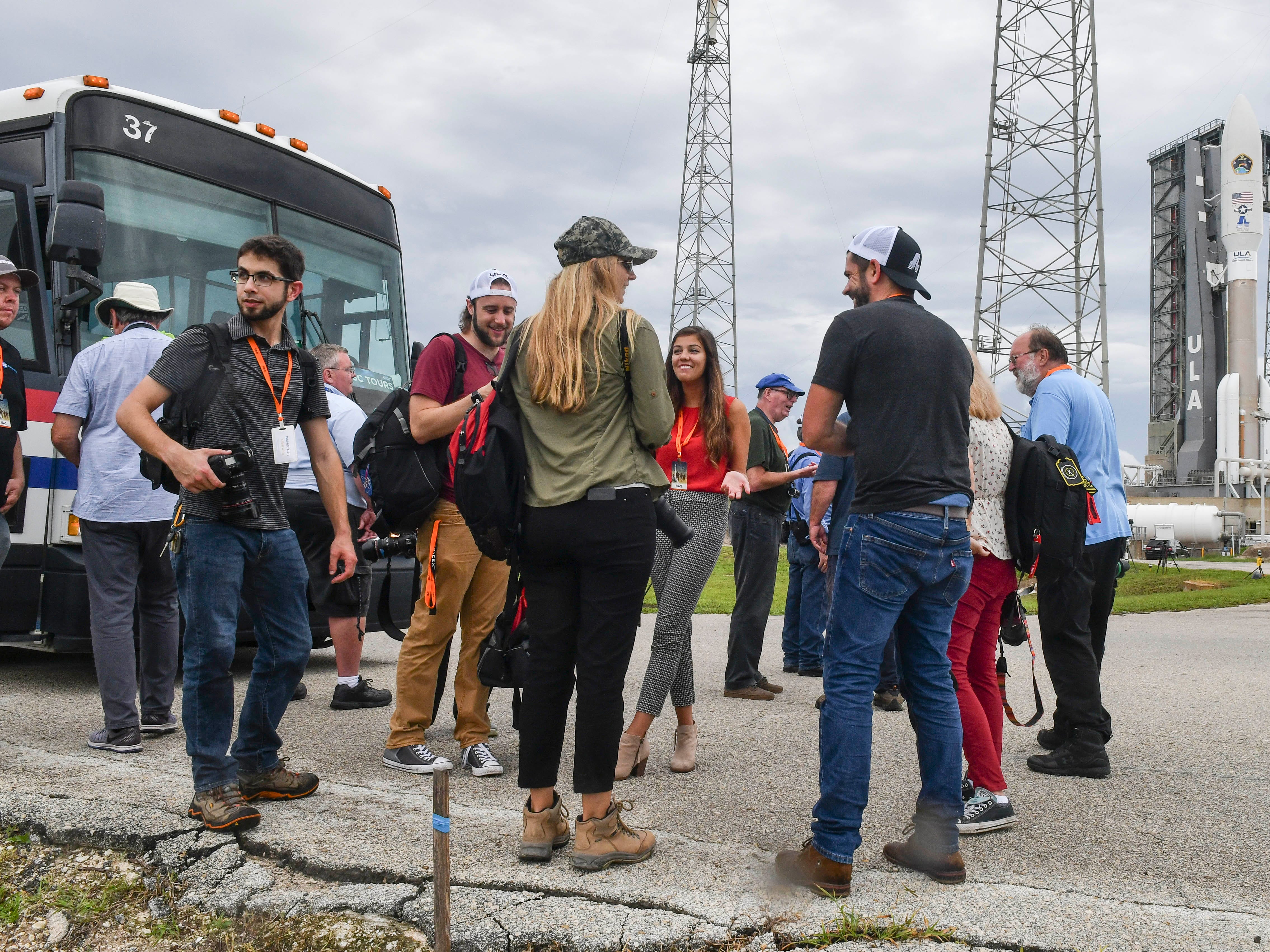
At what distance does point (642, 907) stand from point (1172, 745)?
3.25 meters

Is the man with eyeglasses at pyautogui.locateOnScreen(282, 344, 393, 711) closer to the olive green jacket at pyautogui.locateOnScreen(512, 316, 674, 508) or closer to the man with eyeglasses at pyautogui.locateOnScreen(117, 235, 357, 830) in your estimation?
the man with eyeglasses at pyautogui.locateOnScreen(117, 235, 357, 830)

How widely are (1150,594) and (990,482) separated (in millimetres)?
15341

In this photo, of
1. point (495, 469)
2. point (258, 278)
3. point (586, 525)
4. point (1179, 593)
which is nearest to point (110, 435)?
point (258, 278)

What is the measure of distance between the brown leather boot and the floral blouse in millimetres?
1203

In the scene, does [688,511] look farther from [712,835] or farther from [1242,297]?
[1242,297]

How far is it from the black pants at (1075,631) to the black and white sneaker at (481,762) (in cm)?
230

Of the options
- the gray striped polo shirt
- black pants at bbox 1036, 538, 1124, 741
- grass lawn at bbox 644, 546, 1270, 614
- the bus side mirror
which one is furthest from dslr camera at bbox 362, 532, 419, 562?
grass lawn at bbox 644, 546, 1270, 614

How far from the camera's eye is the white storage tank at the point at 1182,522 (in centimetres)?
3959

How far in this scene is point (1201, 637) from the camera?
371 inches

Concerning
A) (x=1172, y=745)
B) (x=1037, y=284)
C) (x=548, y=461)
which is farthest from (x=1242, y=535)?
(x=548, y=461)

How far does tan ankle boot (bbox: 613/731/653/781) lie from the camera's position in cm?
394

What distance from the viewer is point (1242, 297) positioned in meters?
51.0

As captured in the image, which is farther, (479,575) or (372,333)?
(372,333)

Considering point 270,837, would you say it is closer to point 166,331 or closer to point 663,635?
point 663,635
